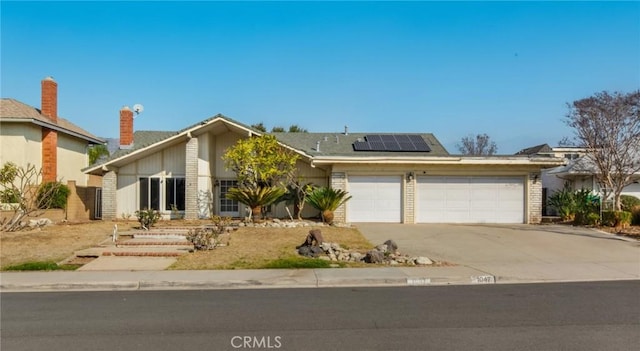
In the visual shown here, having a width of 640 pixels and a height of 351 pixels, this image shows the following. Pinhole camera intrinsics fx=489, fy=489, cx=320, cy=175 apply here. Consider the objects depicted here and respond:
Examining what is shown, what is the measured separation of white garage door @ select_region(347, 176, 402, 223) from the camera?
2190 centimetres

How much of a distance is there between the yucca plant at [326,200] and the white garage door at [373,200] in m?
1.48

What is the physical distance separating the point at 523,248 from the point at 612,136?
11.3 metres

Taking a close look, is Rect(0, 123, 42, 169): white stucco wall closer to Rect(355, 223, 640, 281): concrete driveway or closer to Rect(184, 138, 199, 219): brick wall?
Rect(184, 138, 199, 219): brick wall

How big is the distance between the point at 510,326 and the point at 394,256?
6340mm

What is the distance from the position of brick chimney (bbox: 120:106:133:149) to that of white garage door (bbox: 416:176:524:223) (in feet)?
54.7

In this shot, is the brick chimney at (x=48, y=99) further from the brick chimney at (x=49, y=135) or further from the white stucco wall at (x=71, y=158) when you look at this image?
the white stucco wall at (x=71, y=158)

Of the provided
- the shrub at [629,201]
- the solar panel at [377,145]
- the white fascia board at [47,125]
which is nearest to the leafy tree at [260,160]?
the solar panel at [377,145]

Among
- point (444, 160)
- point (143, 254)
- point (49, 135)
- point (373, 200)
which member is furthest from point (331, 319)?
point (49, 135)

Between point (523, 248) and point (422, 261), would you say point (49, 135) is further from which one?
point (523, 248)

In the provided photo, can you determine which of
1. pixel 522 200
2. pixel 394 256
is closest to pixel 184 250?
pixel 394 256

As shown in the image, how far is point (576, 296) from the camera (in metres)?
8.74

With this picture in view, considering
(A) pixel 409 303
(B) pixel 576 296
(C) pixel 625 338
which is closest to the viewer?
(C) pixel 625 338

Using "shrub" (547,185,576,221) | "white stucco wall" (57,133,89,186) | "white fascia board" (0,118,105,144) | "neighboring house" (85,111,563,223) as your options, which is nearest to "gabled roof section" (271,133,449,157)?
"neighboring house" (85,111,563,223)

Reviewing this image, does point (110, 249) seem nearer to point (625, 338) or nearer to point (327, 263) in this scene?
point (327, 263)
